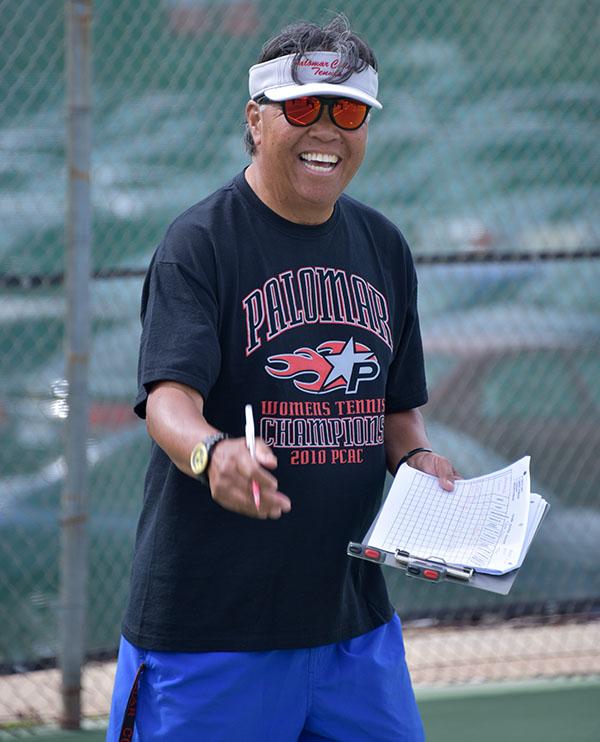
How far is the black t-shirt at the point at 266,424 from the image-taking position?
204 cm

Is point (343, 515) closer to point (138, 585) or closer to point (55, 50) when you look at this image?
point (138, 585)

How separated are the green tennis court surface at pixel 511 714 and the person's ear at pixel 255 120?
2.27 m

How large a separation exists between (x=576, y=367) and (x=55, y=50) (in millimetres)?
2258

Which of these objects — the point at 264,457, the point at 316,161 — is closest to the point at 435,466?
the point at 316,161

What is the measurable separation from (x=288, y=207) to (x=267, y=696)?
3.01 ft

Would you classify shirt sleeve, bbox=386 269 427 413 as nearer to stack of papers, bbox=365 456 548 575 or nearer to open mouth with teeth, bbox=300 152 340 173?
stack of papers, bbox=365 456 548 575

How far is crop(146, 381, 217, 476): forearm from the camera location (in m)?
1.79

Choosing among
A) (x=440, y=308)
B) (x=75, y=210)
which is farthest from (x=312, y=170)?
(x=440, y=308)

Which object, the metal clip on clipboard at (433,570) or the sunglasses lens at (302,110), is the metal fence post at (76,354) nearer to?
the sunglasses lens at (302,110)

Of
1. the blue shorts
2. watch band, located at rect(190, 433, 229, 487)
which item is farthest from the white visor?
the blue shorts

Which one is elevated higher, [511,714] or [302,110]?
[302,110]

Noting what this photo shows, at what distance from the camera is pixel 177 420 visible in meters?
1.83

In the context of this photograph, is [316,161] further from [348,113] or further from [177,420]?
[177,420]

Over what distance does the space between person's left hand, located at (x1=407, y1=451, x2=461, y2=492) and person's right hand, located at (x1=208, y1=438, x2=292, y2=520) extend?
0.73 metres
